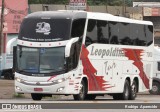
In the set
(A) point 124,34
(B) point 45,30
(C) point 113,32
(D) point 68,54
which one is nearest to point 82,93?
(D) point 68,54

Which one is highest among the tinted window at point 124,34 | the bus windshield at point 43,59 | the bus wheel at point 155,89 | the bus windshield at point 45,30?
the bus windshield at point 45,30

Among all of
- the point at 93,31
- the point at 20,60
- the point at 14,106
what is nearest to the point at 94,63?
the point at 93,31

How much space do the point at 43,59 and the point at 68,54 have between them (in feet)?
3.54

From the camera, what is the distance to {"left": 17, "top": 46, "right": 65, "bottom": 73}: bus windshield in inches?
1081

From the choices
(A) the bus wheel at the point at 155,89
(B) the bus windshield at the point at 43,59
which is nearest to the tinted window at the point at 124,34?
(B) the bus windshield at the point at 43,59

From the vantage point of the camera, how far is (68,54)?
89.2 feet

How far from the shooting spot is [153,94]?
45844mm

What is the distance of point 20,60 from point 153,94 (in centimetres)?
1937

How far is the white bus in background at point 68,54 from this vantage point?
27.5 meters

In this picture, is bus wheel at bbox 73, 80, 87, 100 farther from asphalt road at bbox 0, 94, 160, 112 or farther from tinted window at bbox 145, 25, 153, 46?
asphalt road at bbox 0, 94, 160, 112

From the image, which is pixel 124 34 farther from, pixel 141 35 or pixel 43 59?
pixel 43 59

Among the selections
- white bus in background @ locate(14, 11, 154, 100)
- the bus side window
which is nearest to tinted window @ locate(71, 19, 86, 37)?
white bus in background @ locate(14, 11, 154, 100)

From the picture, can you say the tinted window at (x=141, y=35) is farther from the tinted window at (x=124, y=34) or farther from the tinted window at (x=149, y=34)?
the tinted window at (x=124, y=34)

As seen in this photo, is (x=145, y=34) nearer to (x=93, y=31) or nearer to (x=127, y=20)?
(x=127, y=20)
